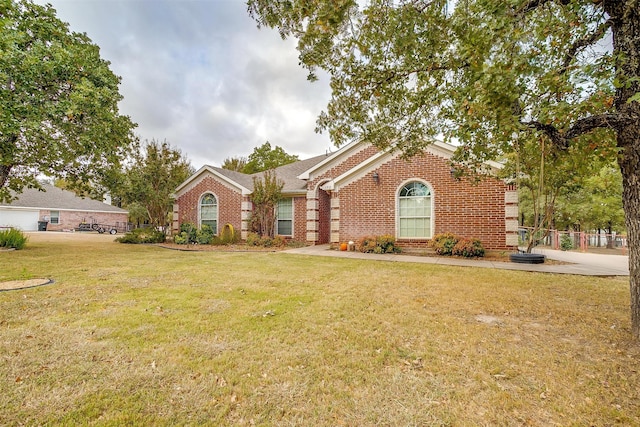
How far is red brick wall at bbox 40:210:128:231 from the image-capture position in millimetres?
33312

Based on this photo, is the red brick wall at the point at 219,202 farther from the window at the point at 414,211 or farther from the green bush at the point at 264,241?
the window at the point at 414,211

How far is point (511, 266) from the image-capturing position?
867cm

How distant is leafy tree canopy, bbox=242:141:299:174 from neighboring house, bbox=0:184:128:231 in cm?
1924

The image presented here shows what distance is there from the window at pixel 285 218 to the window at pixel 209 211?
4.03m

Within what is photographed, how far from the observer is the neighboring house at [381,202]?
11.0 meters

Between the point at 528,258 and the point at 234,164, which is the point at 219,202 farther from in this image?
the point at 234,164

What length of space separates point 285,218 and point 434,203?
827 cm

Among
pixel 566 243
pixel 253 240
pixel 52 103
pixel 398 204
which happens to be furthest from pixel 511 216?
pixel 52 103

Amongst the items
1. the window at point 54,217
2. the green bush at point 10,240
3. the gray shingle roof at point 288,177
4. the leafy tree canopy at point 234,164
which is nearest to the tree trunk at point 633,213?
the gray shingle roof at point 288,177

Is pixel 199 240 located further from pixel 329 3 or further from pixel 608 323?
pixel 608 323

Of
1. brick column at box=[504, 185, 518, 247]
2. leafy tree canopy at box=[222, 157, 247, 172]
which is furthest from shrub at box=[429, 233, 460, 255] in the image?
leafy tree canopy at box=[222, 157, 247, 172]

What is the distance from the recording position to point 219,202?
679 inches

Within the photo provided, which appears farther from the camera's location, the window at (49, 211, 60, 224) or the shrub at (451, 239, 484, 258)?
the window at (49, 211, 60, 224)

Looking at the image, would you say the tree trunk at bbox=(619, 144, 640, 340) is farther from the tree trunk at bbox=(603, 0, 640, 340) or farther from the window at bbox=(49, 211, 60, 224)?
the window at bbox=(49, 211, 60, 224)
